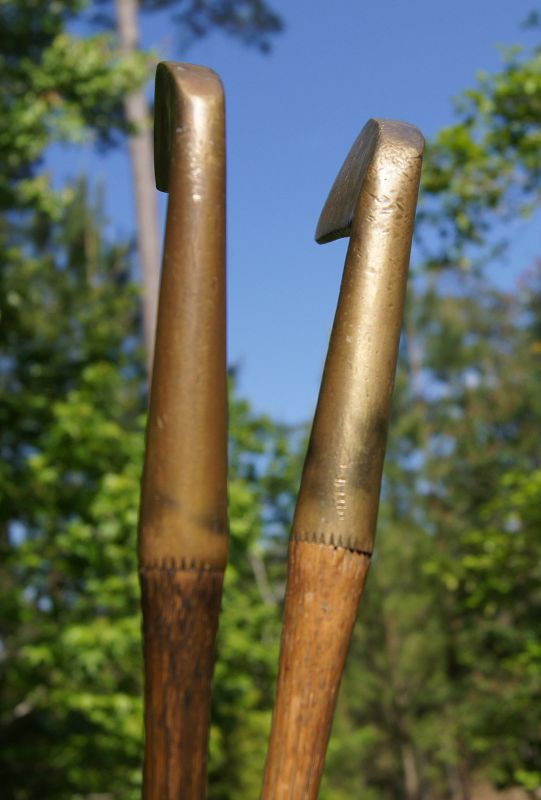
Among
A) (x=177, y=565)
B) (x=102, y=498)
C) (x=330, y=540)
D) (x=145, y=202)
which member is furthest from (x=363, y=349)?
(x=145, y=202)

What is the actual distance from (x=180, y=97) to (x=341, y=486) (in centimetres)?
83

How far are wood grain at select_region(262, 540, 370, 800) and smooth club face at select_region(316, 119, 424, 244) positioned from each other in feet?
2.38

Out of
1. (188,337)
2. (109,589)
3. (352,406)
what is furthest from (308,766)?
(109,589)

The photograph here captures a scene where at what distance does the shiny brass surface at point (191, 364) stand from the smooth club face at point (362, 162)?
34 centimetres

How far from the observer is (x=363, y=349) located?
6.42 feet

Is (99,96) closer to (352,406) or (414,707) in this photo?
(352,406)

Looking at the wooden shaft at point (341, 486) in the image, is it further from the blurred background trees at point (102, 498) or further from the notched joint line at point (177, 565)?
the blurred background trees at point (102, 498)

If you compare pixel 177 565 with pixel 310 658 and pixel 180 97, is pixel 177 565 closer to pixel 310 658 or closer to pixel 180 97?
pixel 310 658

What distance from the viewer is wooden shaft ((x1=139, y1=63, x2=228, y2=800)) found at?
5.75ft

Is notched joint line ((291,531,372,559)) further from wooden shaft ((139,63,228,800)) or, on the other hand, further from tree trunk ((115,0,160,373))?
tree trunk ((115,0,160,373))

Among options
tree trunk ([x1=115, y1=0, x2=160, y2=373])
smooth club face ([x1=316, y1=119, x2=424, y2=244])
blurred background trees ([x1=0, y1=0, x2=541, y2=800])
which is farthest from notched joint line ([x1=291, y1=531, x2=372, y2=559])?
tree trunk ([x1=115, y1=0, x2=160, y2=373])

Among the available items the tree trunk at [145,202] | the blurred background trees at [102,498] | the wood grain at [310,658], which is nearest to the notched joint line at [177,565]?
the wood grain at [310,658]

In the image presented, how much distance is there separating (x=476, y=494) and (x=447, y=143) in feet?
A: 44.4

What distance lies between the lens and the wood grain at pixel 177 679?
174 cm
